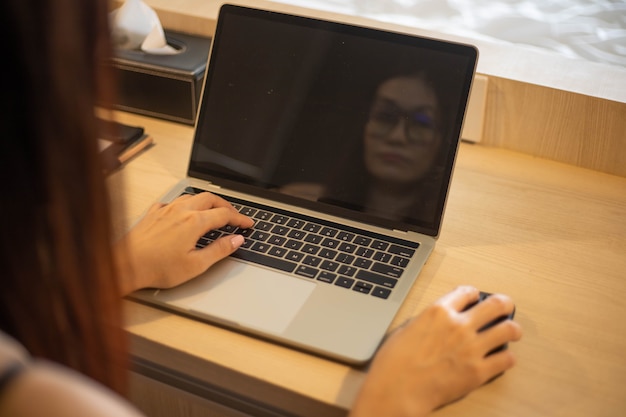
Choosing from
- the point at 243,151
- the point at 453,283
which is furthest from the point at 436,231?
the point at 243,151

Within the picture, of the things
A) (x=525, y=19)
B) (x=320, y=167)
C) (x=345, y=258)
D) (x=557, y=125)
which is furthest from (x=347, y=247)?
(x=525, y=19)

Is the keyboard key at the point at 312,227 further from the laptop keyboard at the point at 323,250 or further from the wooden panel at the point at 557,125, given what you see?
the wooden panel at the point at 557,125

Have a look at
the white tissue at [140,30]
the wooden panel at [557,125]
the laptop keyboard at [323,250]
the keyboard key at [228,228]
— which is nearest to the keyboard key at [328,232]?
the laptop keyboard at [323,250]

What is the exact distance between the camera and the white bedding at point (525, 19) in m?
1.37

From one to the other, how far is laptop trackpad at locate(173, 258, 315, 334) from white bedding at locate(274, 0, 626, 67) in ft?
2.57

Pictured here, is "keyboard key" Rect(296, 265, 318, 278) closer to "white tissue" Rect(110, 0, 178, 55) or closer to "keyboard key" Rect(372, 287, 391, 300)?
"keyboard key" Rect(372, 287, 391, 300)

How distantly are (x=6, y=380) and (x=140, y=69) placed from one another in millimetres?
872

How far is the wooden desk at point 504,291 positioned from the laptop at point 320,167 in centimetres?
3

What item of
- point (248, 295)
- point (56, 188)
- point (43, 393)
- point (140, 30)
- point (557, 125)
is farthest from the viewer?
point (140, 30)

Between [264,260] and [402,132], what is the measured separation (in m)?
0.23

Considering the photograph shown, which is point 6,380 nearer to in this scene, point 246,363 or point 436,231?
point 246,363

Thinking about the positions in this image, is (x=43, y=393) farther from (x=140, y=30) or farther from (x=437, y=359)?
(x=140, y=30)

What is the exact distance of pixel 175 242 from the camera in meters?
0.81

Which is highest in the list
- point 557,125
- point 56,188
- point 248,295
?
point 56,188
